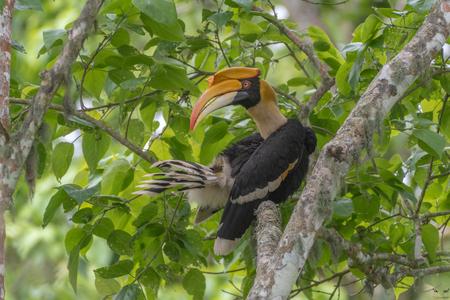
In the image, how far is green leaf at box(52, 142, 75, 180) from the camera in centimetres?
168

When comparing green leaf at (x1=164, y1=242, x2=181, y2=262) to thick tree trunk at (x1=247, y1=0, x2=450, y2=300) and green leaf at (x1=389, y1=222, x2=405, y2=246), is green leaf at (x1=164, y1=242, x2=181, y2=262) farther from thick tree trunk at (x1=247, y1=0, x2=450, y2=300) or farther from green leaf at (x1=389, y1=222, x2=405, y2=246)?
green leaf at (x1=389, y1=222, x2=405, y2=246)

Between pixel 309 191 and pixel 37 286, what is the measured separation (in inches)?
275

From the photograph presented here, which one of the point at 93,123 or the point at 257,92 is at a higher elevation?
the point at 93,123

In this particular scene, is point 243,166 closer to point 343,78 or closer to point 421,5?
point 343,78

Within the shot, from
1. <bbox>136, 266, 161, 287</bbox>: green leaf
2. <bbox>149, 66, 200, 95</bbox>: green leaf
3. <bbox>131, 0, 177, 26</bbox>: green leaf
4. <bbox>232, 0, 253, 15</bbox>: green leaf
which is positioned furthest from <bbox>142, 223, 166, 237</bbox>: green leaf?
<bbox>232, 0, 253, 15</bbox>: green leaf

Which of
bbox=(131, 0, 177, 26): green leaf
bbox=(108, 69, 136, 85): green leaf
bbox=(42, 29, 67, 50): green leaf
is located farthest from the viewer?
bbox=(108, 69, 136, 85): green leaf

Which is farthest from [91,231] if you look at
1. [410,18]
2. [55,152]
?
[410,18]

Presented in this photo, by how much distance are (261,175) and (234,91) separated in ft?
1.48

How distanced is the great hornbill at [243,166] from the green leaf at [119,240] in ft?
0.69

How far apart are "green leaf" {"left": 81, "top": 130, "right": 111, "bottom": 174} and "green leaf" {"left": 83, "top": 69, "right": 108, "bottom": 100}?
216 mm

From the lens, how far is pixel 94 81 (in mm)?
1802

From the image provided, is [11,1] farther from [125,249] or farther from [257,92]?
[257,92]

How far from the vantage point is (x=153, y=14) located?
4.16ft

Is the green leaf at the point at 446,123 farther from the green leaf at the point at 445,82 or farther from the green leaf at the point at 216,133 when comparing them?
the green leaf at the point at 216,133
